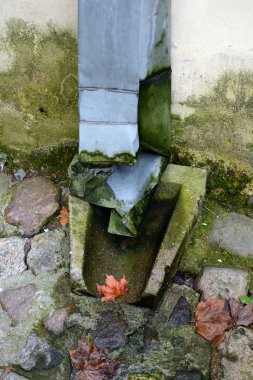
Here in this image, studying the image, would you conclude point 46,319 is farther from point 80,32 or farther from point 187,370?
point 80,32

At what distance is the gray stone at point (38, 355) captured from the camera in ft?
10.1

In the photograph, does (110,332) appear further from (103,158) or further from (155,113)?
(155,113)

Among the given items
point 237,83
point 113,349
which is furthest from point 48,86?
A: point 113,349

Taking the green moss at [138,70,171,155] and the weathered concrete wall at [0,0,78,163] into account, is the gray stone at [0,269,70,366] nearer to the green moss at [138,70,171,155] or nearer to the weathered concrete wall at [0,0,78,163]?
the green moss at [138,70,171,155]

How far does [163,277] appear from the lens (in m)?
3.26

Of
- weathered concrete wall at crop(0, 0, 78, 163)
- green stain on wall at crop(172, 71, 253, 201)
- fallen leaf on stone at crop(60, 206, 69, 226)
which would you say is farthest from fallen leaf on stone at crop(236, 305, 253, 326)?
weathered concrete wall at crop(0, 0, 78, 163)

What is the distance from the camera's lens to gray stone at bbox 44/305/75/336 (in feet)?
10.6

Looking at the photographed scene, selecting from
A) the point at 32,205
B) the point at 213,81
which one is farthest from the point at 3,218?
the point at 213,81

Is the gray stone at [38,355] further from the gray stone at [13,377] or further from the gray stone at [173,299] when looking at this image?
the gray stone at [173,299]

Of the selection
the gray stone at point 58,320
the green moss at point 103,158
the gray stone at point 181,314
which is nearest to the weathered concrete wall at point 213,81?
the green moss at point 103,158

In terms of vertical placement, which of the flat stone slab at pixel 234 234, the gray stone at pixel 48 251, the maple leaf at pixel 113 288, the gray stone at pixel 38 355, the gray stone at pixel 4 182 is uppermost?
the gray stone at pixel 4 182

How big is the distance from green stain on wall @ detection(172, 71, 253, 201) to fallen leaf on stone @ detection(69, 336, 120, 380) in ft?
5.34

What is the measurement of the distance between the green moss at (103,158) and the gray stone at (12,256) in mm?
892

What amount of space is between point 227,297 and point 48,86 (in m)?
2.13
